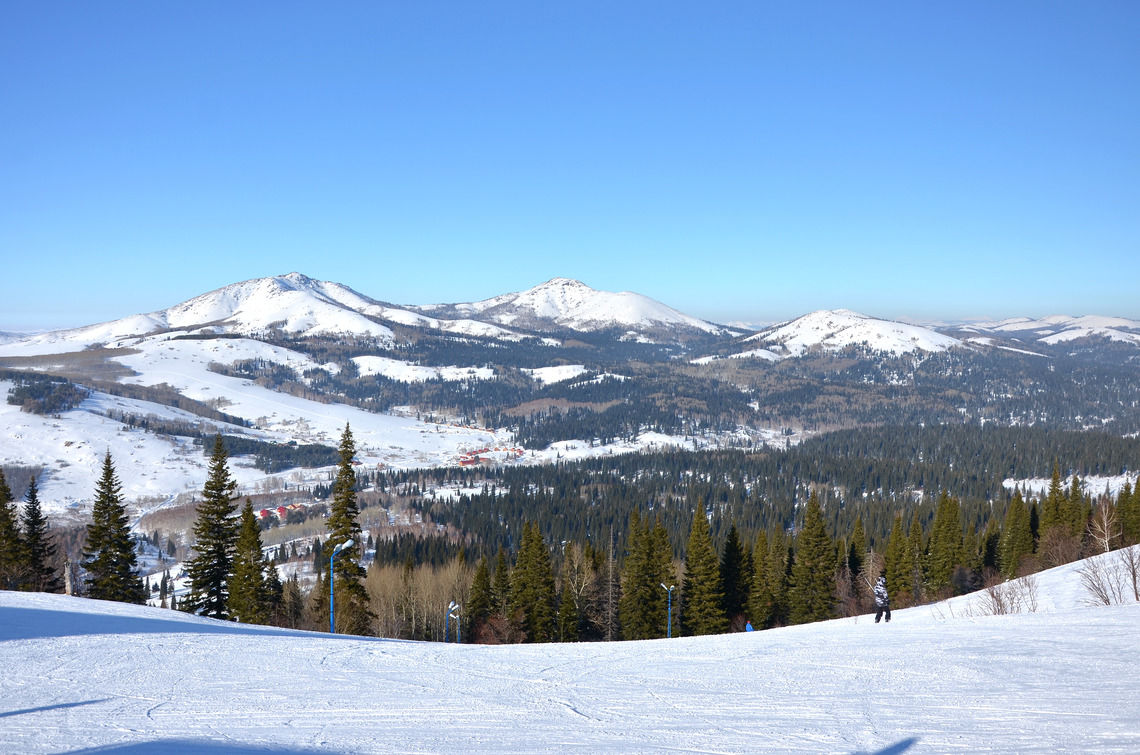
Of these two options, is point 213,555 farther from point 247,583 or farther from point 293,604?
point 293,604

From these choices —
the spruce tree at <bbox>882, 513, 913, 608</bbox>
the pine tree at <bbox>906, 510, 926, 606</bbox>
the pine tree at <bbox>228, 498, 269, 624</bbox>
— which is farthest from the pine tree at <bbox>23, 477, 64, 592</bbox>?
the pine tree at <bbox>906, 510, 926, 606</bbox>

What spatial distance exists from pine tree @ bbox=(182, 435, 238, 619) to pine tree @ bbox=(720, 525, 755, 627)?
29.9 metres

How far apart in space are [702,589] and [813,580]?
990 cm

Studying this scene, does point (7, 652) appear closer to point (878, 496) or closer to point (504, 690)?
point (504, 690)

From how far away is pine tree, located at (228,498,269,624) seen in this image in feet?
111

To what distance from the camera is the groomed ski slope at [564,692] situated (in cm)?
881

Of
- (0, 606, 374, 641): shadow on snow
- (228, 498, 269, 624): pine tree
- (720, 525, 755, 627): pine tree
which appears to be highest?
(0, 606, 374, 641): shadow on snow

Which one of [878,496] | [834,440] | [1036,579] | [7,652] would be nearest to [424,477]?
[878,496]

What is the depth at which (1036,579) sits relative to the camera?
35.8m

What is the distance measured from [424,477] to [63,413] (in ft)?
318

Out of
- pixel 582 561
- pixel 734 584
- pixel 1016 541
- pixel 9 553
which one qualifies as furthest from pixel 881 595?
pixel 1016 541

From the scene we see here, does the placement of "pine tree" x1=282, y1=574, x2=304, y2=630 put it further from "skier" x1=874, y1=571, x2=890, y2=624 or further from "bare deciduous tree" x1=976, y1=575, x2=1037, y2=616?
"bare deciduous tree" x1=976, y1=575, x2=1037, y2=616

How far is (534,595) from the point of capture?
4409 cm

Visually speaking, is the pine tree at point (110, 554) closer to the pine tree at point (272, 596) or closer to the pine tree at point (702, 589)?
the pine tree at point (272, 596)
